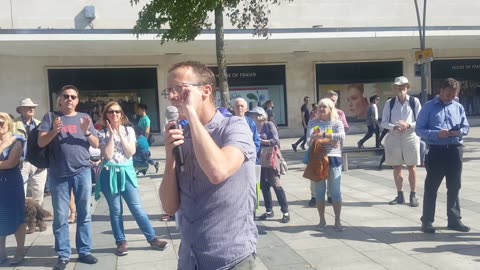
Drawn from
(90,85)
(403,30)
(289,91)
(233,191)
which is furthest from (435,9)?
(233,191)

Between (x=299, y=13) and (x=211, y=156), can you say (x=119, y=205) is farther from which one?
(x=299, y=13)

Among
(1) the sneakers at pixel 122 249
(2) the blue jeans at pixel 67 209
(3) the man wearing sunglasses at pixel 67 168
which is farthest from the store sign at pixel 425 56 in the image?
(2) the blue jeans at pixel 67 209

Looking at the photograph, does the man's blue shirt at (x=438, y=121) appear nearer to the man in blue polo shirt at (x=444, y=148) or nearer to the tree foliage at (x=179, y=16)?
the man in blue polo shirt at (x=444, y=148)

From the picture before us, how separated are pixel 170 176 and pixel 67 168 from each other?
10.4 ft

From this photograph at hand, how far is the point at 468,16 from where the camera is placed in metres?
21.1

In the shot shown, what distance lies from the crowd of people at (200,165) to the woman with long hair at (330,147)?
1 centimetres

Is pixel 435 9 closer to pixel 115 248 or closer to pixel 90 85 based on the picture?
pixel 90 85

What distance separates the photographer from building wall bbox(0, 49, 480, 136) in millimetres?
19188

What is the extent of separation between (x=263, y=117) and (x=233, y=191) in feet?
15.7

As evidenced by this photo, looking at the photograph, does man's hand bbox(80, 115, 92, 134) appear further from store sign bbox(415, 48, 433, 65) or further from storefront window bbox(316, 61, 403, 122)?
storefront window bbox(316, 61, 403, 122)

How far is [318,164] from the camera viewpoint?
6.28 metres

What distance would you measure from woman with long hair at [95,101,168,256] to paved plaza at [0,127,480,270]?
34 centimetres

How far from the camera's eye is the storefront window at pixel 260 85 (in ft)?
71.1

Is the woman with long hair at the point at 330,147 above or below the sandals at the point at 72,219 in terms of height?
above
